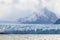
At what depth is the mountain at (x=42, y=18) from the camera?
5.13ft

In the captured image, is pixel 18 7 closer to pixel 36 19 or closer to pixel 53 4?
pixel 36 19

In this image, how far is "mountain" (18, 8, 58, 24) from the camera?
1562mm

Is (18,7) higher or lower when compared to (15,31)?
A: higher

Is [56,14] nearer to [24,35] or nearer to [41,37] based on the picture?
[41,37]

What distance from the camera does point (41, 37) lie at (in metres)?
1.53

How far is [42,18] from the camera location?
61.8 inches

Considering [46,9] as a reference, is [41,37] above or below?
below

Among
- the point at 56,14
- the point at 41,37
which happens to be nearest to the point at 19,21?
the point at 41,37

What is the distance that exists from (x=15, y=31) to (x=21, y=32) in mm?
64

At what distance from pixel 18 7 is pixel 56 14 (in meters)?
0.41

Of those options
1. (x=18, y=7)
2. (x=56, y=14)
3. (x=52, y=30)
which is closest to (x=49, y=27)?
(x=52, y=30)

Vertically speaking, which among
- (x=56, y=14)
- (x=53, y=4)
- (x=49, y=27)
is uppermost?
(x=53, y=4)

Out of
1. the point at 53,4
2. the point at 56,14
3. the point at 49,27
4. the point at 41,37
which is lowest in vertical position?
the point at 41,37

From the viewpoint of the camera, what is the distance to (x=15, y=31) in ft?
5.11
